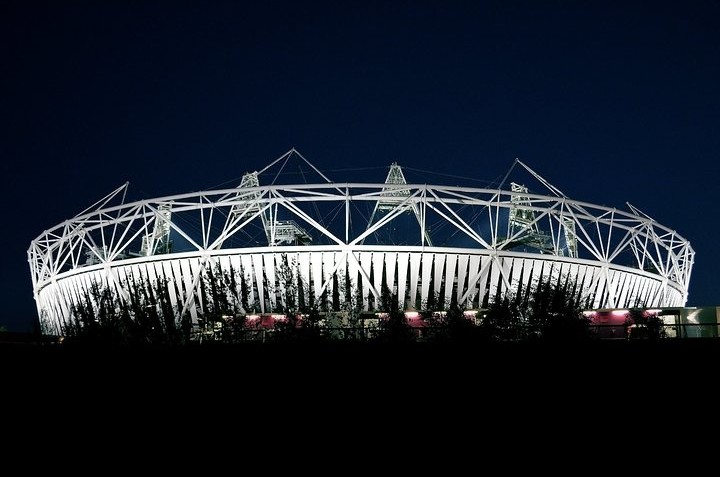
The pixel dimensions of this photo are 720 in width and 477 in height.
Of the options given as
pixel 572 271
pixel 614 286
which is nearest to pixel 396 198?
pixel 572 271

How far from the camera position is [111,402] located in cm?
1811

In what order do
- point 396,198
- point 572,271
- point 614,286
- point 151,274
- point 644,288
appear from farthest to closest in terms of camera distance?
point 644,288
point 614,286
point 572,271
point 151,274
point 396,198

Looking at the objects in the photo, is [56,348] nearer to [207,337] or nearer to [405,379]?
[207,337]

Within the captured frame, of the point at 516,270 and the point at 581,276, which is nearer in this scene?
the point at 516,270

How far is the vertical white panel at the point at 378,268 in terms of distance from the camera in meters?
45.0

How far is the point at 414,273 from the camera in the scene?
4616 centimetres

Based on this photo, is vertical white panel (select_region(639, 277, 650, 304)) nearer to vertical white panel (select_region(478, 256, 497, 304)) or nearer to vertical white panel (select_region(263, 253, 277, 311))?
vertical white panel (select_region(478, 256, 497, 304))

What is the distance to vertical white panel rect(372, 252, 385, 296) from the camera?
1772 inches

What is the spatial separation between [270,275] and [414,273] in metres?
9.61

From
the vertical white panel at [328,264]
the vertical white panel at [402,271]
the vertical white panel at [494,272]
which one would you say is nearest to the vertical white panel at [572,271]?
the vertical white panel at [494,272]

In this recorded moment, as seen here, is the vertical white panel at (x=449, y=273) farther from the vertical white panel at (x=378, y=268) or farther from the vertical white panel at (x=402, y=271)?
the vertical white panel at (x=378, y=268)

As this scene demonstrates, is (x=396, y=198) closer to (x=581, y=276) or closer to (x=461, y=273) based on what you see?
(x=461, y=273)

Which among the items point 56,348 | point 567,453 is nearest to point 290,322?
point 56,348

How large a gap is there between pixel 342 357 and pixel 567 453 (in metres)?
7.13
